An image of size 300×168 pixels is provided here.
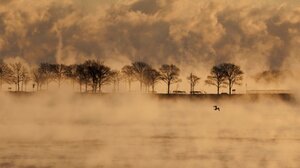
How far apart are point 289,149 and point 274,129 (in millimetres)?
23291

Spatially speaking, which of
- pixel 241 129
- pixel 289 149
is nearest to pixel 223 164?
pixel 289 149

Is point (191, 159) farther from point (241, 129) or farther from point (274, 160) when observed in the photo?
point (241, 129)

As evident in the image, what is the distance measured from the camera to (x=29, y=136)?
69.0 meters

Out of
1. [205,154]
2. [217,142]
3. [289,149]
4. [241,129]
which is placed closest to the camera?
[205,154]

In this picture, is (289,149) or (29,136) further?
(29,136)

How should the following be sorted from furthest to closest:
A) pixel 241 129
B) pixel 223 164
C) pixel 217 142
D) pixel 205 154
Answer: pixel 241 129 < pixel 217 142 < pixel 205 154 < pixel 223 164

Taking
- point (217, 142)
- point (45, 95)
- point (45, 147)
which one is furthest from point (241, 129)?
point (45, 95)

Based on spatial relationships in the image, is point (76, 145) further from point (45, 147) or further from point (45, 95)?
point (45, 95)

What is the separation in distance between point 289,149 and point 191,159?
1080cm

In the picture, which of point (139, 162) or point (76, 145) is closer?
point (139, 162)

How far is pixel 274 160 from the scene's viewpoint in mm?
52656

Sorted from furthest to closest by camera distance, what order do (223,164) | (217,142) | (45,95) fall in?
(45,95)
(217,142)
(223,164)

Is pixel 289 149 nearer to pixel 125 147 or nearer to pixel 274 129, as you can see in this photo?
pixel 125 147

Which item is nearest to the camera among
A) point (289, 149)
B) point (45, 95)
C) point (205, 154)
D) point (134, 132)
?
point (205, 154)
